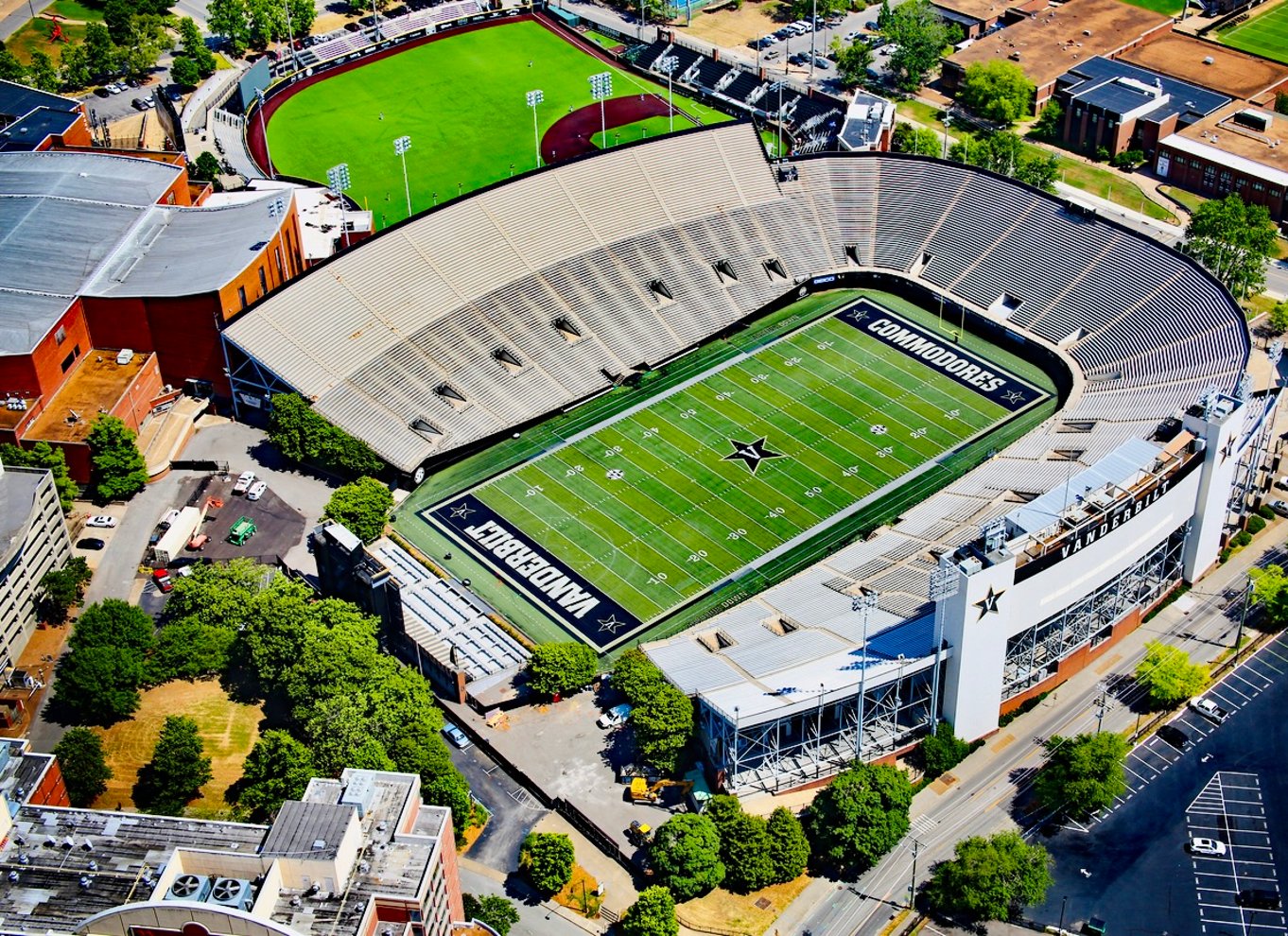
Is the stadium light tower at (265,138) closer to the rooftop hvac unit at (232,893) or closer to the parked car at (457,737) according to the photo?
the parked car at (457,737)

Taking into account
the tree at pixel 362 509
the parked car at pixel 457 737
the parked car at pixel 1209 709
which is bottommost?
the parked car at pixel 457 737

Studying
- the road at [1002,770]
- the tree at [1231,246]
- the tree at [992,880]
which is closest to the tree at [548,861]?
the road at [1002,770]

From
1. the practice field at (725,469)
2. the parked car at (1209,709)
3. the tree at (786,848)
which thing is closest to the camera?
the tree at (786,848)

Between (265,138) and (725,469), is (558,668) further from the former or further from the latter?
(265,138)

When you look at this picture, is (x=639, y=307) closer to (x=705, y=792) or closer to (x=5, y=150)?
(x=705, y=792)

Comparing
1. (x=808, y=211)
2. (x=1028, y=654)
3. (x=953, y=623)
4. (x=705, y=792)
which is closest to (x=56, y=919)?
(x=705, y=792)

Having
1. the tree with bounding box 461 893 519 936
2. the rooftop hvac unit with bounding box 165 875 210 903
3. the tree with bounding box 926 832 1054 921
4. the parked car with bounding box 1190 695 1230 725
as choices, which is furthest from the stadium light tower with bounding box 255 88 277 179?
the tree with bounding box 926 832 1054 921
